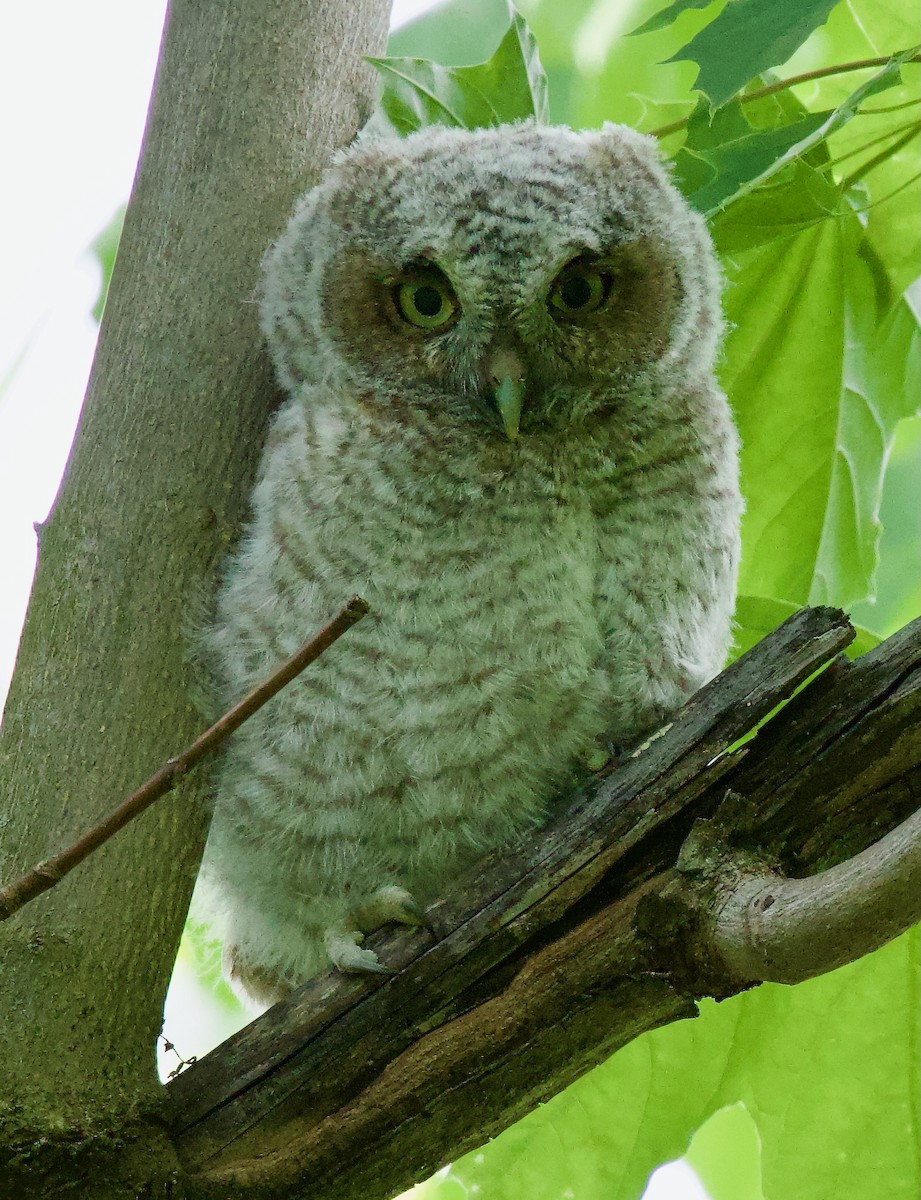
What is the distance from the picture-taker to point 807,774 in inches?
54.1

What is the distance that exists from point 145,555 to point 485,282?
0.57m

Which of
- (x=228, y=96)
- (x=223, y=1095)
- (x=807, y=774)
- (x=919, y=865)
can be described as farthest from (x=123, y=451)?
(x=919, y=865)

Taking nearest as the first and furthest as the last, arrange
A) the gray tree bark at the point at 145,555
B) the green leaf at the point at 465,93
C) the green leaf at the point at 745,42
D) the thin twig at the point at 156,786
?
the thin twig at the point at 156,786 → the green leaf at the point at 745,42 → the gray tree bark at the point at 145,555 → the green leaf at the point at 465,93

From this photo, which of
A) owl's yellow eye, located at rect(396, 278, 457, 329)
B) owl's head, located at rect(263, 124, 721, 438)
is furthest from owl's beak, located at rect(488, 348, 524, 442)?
owl's yellow eye, located at rect(396, 278, 457, 329)

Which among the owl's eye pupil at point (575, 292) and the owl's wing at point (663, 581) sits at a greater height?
the owl's eye pupil at point (575, 292)

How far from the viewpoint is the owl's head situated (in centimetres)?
170

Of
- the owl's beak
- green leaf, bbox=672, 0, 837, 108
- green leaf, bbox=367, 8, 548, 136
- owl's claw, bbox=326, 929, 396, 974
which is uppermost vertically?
green leaf, bbox=367, 8, 548, 136

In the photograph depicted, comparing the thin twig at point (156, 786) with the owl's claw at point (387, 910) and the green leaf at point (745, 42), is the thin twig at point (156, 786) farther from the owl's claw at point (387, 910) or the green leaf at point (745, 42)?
the green leaf at point (745, 42)

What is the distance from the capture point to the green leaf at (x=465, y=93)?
1.86m

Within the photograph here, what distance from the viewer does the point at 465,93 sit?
1.92 m

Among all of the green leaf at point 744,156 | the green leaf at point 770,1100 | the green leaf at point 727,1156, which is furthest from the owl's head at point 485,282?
the green leaf at point 727,1156

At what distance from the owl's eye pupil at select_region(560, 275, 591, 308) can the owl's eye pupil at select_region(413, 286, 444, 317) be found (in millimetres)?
171

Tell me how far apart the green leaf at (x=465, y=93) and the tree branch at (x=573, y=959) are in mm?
981

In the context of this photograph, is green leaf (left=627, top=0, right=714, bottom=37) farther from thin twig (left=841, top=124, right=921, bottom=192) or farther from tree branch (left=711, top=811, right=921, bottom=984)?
tree branch (left=711, top=811, right=921, bottom=984)
